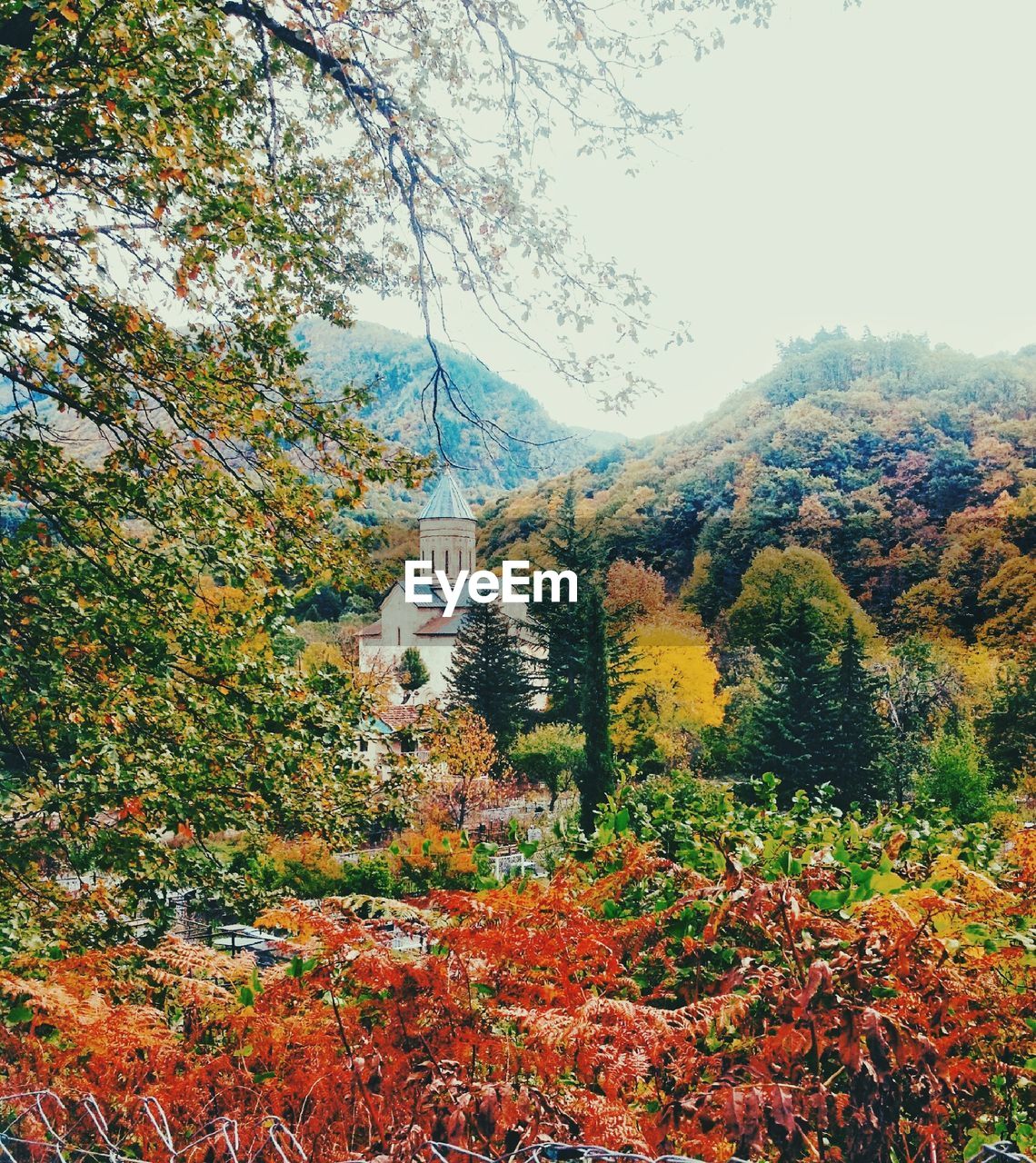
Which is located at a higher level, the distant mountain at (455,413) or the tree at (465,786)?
the distant mountain at (455,413)

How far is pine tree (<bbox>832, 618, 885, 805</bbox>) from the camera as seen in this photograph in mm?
19141

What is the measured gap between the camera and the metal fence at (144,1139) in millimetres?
1341

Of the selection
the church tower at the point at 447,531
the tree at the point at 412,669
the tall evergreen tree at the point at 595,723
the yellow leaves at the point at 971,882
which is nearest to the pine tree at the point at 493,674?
the tree at the point at 412,669

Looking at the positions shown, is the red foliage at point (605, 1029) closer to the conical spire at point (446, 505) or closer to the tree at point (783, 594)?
the tree at point (783, 594)

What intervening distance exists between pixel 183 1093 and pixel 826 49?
512 centimetres

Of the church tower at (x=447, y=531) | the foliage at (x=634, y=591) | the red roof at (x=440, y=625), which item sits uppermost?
the church tower at (x=447, y=531)

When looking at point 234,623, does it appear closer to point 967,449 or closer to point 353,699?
point 353,699

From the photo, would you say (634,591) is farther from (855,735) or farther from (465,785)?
(465,785)

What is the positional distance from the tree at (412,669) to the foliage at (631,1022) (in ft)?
73.5

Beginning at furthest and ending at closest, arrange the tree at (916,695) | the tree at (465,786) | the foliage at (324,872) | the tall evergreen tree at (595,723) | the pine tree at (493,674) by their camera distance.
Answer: the pine tree at (493,674)
the tree at (916,695)
the tree at (465,786)
the tall evergreen tree at (595,723)
the foliage at (324,872)

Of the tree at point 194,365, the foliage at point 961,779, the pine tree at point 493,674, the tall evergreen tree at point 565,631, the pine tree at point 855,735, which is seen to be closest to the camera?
the tree at point 194,365

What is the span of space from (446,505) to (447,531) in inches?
30.5

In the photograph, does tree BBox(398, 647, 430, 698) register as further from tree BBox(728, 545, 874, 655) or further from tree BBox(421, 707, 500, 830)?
tree BBox(728, 545, 874, 655)

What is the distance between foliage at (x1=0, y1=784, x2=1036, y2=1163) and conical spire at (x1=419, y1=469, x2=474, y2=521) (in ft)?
75.9
